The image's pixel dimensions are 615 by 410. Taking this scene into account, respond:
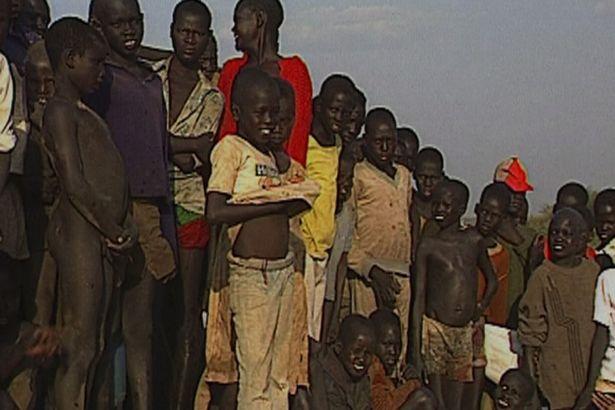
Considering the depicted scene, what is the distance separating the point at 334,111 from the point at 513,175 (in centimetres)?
288

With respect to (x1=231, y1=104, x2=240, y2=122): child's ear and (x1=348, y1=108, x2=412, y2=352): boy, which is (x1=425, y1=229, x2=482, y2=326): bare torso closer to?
(x1=348, y1=108, x2=412, y2=352): boy

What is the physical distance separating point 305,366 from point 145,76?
1.46 meters

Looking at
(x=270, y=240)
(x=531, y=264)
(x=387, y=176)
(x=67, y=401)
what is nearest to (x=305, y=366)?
(x=270, y=240)

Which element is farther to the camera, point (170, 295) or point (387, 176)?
point (387, 176)

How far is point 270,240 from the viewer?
512 cm

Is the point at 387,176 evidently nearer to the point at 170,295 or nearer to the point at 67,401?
the point at 170,295

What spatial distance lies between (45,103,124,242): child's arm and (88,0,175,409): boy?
0.53 meters

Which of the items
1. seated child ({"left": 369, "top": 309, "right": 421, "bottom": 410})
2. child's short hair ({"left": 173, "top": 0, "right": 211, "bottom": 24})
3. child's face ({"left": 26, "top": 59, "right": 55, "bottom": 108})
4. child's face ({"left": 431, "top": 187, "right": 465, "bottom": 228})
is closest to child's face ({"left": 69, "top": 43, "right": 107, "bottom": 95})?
child's face ({"left": 26, "top": 59, "right": 55, "bottom": 108})

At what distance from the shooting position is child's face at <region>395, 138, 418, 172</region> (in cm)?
777

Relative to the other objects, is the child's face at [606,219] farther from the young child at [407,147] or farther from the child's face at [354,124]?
the child's face at [354,124]

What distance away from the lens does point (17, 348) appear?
471 cm

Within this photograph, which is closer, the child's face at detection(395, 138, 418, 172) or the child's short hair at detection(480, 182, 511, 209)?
the child's face at detection(395, 138, 418, 172)

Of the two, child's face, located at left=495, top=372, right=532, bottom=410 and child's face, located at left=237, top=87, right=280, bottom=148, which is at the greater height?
child's face, located at left=237, top=87, right=280, bottom=148

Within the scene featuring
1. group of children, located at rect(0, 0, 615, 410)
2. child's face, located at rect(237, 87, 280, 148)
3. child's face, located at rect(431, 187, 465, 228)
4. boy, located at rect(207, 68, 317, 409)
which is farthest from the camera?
child's face, located at rect(431, 187, 465, 228)
